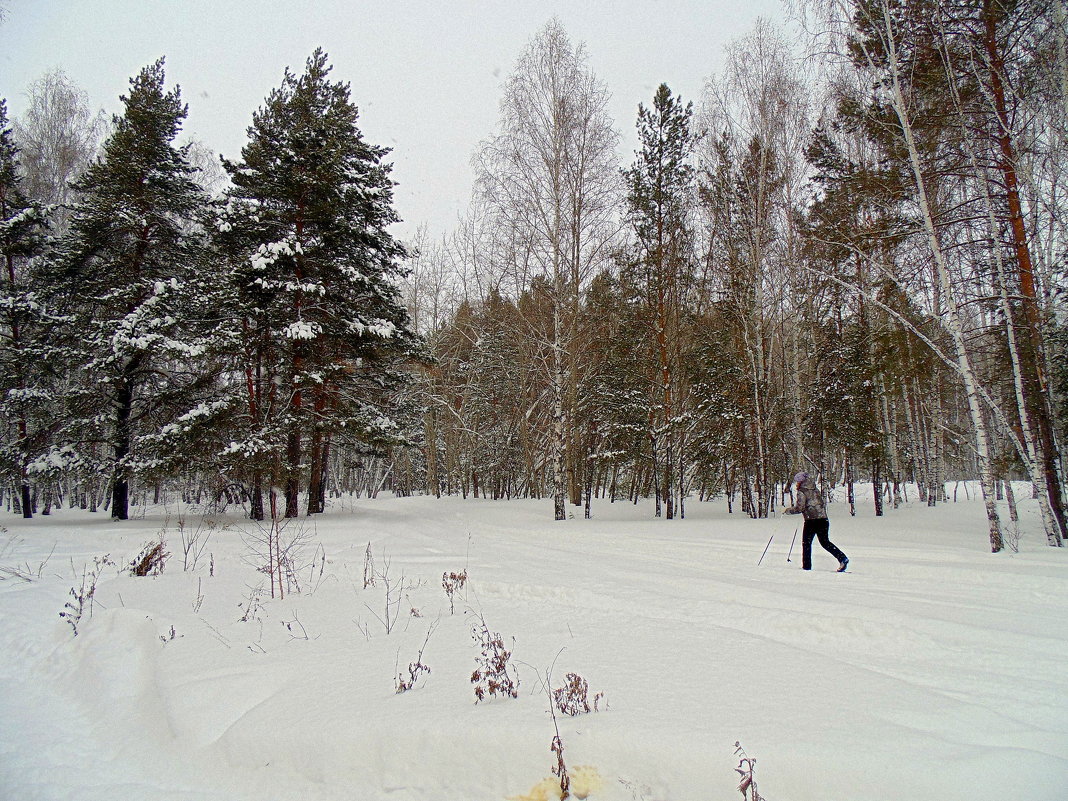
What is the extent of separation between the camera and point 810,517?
28.2 feet

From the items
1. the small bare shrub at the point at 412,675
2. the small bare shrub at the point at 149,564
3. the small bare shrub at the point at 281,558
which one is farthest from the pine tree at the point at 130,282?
the small bare shrub at the point at 412,675

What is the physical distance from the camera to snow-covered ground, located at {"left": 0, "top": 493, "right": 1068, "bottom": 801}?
2.73 m

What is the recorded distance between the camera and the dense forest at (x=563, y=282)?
39.7 feet

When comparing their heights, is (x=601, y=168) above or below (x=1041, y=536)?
above

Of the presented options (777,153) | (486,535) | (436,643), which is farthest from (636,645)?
(777,153)

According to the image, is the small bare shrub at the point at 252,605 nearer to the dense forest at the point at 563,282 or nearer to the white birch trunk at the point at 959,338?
the dense forest at the point at 563,282

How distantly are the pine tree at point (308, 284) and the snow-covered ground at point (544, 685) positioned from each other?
7115mm

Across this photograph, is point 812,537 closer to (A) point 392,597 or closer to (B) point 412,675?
(A) point 392,597

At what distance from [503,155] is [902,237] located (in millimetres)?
12316

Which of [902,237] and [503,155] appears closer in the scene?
[902,237]

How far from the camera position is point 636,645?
440 cm

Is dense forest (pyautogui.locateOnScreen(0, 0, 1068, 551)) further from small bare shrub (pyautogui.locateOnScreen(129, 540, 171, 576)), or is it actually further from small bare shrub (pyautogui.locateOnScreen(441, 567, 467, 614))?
small bare shrub (pyautogui.locateOnScreen(441, 567, 467, 614))

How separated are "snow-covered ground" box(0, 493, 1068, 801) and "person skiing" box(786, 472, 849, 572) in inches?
17.3

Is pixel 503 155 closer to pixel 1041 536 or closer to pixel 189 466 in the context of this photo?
pixel 189 466
